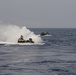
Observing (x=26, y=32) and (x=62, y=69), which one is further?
(x=26, y=32)

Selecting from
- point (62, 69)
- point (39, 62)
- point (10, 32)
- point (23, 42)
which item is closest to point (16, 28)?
point (10, 32)

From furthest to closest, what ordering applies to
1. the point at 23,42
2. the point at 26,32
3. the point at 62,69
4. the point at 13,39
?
1. the point at 26,32
2. the point at 13,39
3. the point at 23,42
4. the point at 62,69

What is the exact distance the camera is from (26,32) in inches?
4114

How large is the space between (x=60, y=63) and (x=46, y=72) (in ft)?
25.9

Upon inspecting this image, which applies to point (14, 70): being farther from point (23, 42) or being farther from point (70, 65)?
point (23, 42)

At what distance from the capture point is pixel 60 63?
45.2m

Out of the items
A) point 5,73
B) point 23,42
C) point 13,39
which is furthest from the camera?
point 13,39

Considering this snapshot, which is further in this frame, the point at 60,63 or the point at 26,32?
the point at 26,32

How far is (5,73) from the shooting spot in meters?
36.3

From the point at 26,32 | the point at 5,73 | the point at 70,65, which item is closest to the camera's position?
the point at 5,73

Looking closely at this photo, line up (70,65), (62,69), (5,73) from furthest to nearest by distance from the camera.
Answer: (70,65), (62,69), (5,73)

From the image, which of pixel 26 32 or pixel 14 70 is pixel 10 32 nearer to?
pixel 26 32

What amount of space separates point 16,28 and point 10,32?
4.26 meters

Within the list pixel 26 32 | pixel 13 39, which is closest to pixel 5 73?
pixel 13 39
